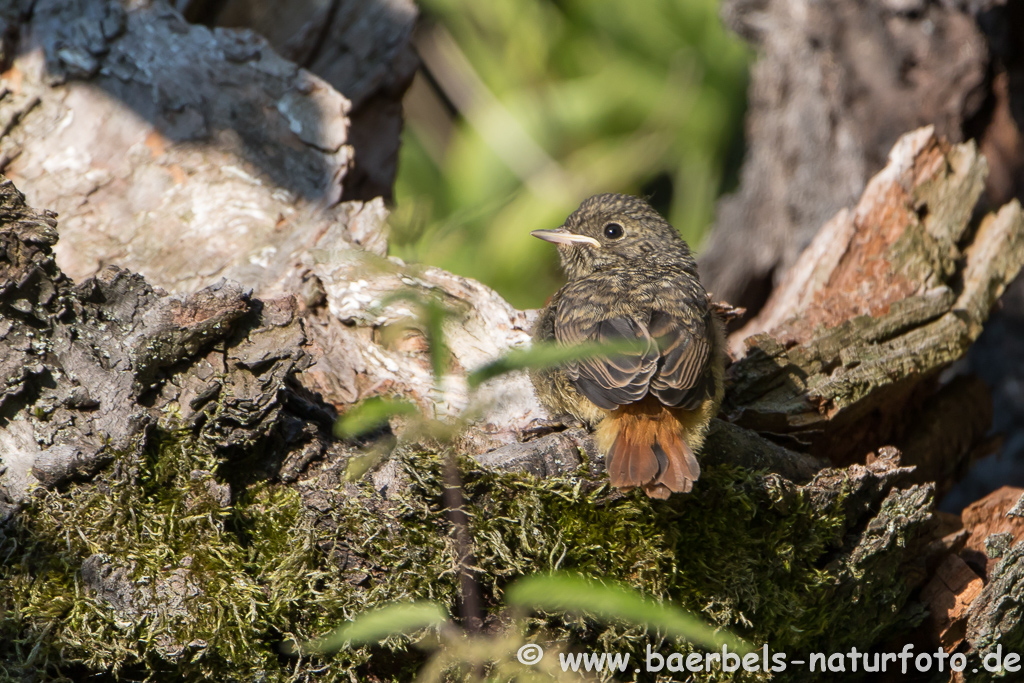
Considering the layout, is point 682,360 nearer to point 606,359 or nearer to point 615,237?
point 606,359

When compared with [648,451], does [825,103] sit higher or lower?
higher

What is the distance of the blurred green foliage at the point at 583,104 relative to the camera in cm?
593

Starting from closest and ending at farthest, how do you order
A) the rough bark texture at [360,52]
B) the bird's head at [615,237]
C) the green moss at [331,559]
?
the green moss at [331,559] < the bird's head at [615,237] < the rough bark texture at [360,52]

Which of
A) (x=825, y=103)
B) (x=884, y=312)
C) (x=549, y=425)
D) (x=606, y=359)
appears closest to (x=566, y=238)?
(x=549, y=425)

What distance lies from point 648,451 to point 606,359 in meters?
0.36

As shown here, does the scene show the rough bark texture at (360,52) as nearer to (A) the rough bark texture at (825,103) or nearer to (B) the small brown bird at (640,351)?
(B) the small brown bird at (640,351)

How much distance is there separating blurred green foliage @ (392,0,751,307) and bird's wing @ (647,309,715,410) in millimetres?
2728

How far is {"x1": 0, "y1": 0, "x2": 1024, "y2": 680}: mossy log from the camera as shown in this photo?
2221 mm

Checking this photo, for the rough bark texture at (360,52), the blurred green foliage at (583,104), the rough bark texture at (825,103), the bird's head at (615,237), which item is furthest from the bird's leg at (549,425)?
the blurred green foliage at (583,104)

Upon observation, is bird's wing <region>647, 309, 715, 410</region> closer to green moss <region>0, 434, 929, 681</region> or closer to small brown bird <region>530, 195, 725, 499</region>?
small brown bird <region>530, 195, 725, 499</region>

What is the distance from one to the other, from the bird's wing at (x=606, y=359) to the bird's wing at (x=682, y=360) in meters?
0.04

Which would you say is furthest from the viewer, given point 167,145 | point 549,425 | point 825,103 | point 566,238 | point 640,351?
point 825,103

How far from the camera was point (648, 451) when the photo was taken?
244cm

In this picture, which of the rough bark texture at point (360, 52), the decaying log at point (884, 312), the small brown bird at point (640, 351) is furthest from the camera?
the rough bark texture at point (360, 52)
